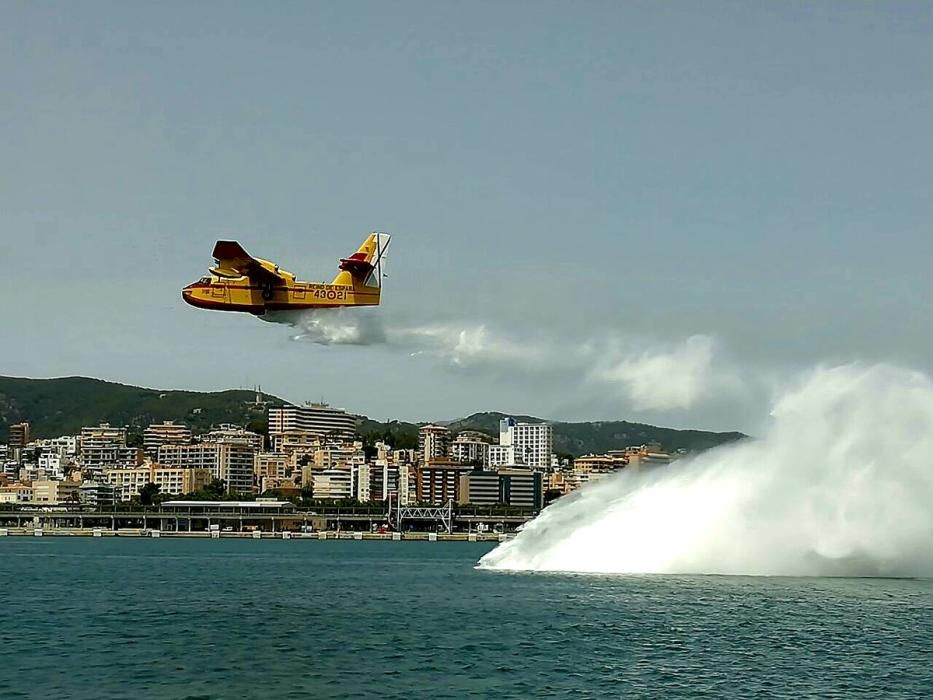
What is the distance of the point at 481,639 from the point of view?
36.7 metres

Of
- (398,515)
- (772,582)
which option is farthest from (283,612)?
(398,515)

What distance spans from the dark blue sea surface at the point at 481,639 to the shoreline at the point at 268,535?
4637 inches

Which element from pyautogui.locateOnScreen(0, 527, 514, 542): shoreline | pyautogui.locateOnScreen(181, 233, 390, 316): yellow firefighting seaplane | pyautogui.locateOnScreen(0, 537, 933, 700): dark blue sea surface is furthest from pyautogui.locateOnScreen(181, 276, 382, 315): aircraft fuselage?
pyautogui.locateOnScreen(0, 527, 514, 542): shoreline

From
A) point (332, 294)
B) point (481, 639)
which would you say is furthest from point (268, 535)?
point (481, 639)

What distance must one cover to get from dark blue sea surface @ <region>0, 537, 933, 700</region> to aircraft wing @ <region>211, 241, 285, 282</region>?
12.5m

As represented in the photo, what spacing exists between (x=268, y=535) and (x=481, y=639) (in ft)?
481

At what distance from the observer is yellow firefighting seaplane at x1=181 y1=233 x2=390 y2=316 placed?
5019cm

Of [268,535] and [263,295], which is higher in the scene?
[263,295]

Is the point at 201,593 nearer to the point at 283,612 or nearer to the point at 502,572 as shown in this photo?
the point at 283,612

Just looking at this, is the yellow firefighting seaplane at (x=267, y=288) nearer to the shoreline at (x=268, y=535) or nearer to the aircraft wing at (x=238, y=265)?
the aircraft wing at (x=238, y=265)

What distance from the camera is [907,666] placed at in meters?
32.5

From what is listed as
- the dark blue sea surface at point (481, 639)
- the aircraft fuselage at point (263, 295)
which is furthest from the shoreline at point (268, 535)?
the aircraft fuselage at point (263, 295)

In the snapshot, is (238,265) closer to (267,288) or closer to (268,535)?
(267,288)

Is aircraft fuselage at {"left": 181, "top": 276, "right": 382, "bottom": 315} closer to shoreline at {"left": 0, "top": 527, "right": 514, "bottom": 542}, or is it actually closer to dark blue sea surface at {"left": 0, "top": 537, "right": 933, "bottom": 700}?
dark blue sea surface at {"left": 0, "top": 537, "right": 933, "bottom": 700}
